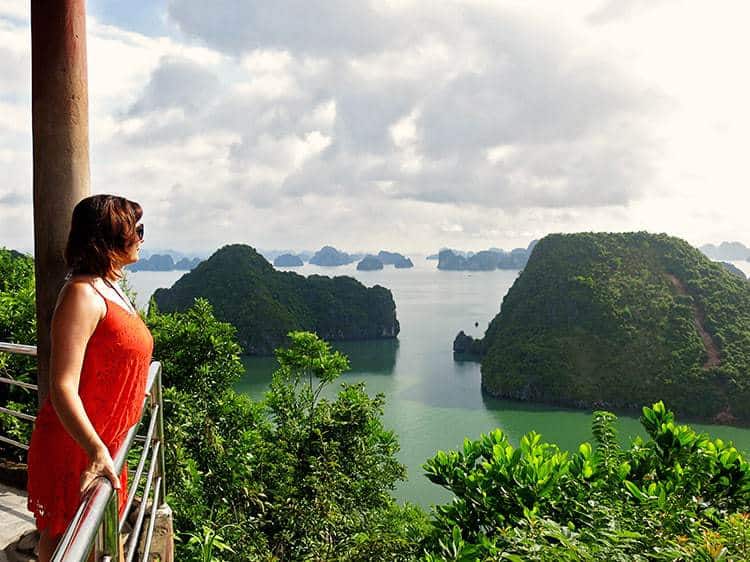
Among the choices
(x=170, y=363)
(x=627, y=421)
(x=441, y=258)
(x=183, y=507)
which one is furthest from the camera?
(x=441, y=258)

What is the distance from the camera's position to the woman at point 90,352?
4.05ft

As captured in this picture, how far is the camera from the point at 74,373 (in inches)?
47.1

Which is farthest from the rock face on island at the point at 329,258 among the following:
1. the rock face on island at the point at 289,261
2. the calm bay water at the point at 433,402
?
the calm bay water at the point at 433,402

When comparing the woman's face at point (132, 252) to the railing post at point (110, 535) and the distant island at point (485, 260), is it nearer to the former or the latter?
the railing post at point (110, 535)

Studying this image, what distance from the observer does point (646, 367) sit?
38.8 m

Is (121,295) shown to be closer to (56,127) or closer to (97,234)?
(97,234)

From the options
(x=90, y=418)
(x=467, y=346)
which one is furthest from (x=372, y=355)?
(x=90, y=418)

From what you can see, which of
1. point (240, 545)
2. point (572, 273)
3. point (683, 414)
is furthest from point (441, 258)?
point (240, 545)

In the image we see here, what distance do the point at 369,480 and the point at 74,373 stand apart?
6.38 metres

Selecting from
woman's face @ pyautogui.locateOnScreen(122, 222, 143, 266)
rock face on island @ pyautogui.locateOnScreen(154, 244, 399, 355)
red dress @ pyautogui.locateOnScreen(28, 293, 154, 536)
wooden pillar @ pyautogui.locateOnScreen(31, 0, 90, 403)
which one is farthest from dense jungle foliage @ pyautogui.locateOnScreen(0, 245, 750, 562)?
rock face on island @ pyautogui.locateOnScreen(154, 244, 399, 355)

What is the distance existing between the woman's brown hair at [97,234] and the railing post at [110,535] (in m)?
0.49

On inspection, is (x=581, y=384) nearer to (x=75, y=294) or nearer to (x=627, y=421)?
(x=627, y=421)

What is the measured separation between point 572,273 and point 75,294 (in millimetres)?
47574

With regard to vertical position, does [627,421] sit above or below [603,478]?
below
